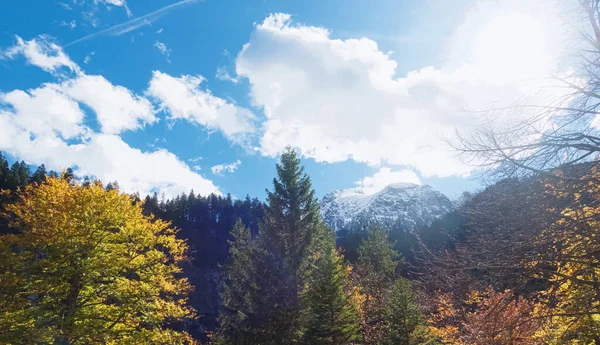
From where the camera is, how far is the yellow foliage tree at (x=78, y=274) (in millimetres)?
11414

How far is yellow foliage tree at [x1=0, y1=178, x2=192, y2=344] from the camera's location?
11.4 metres

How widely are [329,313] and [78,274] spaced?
37.6ft

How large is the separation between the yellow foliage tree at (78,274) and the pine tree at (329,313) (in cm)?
661

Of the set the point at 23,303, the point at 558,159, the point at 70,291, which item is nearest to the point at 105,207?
the point at 70,291

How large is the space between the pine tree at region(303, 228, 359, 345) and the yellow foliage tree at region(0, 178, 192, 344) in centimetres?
661

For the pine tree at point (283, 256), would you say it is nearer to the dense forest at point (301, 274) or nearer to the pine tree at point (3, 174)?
the dense forest at point (301, 274)

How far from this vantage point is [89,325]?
11.9m

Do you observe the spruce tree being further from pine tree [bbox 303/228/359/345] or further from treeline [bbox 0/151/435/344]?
pine tree [bbox 303/228/359/345]

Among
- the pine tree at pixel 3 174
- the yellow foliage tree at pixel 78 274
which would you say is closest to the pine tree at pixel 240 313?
the yellow foliage tree at pixel 78 274

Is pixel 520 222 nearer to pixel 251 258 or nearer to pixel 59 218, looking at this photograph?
pixel 59 218

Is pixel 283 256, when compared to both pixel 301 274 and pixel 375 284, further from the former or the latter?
pixel 375 284

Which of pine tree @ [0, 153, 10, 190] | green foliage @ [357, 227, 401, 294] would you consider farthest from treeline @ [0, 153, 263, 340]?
green foliage @ [357, 227, 401, 294]

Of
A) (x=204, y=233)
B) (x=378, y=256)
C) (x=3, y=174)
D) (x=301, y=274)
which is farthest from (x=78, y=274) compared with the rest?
(x=204, y=233)

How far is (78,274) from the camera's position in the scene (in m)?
12.4
